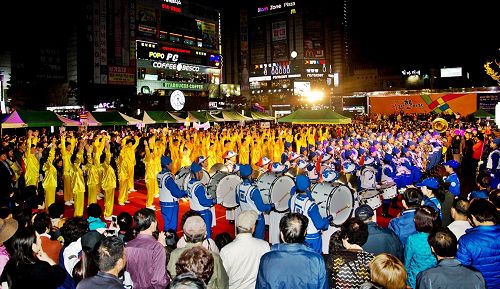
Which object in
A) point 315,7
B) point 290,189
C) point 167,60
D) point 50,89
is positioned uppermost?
point 315,7

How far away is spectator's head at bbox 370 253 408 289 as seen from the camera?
8.52ft

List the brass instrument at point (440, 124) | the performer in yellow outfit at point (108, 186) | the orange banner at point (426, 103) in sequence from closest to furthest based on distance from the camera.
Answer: the performer in yellow outfit at point (108, 186)
the brass instrument at point (440, 124)
the orange banner at point (426, 103)

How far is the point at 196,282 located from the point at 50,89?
203 feet

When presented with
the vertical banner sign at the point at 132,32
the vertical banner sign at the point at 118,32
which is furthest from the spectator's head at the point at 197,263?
the vertical banner sign at the point at 132,32

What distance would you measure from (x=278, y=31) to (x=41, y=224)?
7114cm

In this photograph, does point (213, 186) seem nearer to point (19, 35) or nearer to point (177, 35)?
point (177, 35)

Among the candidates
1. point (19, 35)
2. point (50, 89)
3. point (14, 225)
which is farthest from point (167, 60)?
point (14, 225)

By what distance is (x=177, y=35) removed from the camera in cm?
5734

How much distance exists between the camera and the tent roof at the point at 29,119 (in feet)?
55.4

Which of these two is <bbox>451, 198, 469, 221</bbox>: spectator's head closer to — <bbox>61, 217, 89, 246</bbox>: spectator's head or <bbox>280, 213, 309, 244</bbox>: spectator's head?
<bbox>280, 213, 309, 244</bbox>: spectator's head

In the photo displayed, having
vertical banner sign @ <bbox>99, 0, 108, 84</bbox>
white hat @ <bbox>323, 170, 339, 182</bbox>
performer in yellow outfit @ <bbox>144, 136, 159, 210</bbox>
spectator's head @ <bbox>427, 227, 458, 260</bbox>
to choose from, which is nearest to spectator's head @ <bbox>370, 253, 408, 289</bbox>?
spectator's head @ <bbox>427, 227, 458, 260</bbox>

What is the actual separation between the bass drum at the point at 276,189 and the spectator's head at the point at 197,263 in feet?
14.1

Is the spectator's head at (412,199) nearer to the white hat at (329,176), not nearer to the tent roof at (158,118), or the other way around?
the white hat at (329,176)

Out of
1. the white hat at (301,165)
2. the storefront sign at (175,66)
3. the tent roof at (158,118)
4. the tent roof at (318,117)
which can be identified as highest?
the storefront sign at (175,66)
